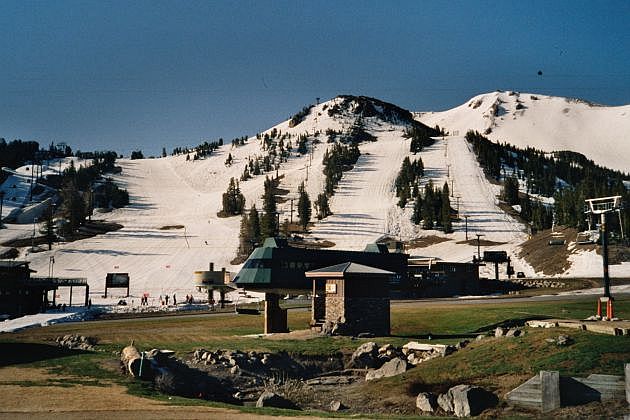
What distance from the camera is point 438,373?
28.7 m

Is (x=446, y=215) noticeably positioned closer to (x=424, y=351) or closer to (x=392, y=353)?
(x=424, y=351)

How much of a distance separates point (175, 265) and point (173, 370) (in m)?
99.3

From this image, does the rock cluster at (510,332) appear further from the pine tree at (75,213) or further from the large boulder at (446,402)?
the pine tree at (75,213)

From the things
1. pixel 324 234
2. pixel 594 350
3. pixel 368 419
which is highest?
pixel 324 234

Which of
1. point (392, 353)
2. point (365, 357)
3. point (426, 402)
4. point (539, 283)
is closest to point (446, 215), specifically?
point (539, 283)

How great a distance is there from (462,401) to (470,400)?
12.3 inches

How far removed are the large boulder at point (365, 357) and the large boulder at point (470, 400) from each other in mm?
11908

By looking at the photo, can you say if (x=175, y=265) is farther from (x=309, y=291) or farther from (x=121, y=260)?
(x=309, y=291)

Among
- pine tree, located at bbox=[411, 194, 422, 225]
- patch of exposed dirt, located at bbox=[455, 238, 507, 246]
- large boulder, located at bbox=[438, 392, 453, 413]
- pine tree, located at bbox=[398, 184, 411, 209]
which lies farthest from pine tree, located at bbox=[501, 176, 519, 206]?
large boulder, located at bbox=[438, 392, 453, 413]

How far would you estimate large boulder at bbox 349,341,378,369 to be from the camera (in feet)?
118

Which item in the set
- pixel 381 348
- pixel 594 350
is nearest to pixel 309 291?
pixel 381 348

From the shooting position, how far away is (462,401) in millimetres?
23500

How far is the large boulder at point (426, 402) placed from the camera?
81.0 ft

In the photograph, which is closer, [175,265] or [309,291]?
[309,291]
